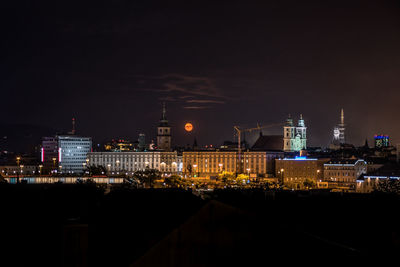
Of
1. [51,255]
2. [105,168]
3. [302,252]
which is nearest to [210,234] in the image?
[302,252]

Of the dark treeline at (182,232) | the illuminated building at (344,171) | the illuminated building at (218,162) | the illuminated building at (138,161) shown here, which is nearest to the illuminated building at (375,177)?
the illuminated building at (344,171)

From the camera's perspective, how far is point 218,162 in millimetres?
173500

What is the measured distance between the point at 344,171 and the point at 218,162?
44.8 meters

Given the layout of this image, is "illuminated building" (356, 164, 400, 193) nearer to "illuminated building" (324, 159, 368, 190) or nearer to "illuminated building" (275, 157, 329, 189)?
"illuminated building" (324, 159, 368, 190)

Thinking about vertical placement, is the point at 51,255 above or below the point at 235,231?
below

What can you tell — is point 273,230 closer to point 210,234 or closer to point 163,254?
point 210,234

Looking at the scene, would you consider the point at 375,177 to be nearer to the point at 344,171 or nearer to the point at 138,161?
the point at 344,171

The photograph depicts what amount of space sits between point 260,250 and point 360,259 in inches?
93.4

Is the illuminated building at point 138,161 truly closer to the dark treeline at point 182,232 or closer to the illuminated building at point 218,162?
the illuminated building at point 218,162

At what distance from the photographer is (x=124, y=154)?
7756 inches

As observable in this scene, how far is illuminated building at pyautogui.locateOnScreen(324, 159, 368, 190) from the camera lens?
5335 inches

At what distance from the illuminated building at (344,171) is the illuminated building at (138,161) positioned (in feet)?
202

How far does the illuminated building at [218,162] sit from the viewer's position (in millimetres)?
168475

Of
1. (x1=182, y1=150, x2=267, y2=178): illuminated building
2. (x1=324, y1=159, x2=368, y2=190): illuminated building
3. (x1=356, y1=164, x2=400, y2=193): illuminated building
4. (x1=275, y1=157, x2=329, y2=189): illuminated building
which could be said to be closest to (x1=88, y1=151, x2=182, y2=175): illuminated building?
(x1=182, y1=150, x2=267, y2=178): illuminated building
